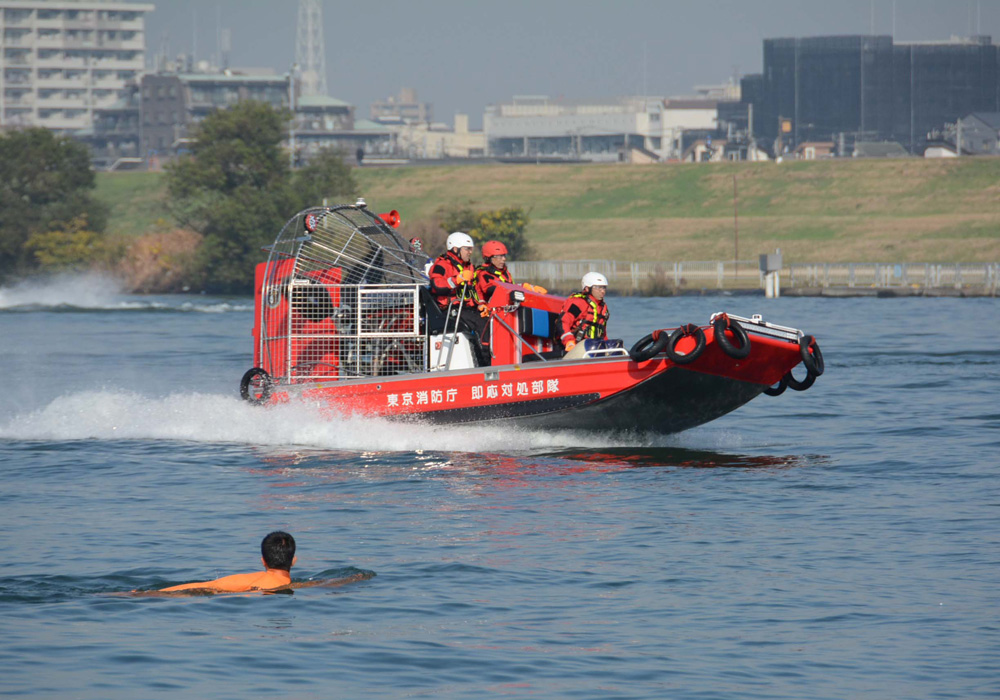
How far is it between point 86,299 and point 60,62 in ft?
381

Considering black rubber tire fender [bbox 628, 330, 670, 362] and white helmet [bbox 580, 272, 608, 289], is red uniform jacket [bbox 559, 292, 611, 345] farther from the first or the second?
black rubber tire fender [bbox 628, 330, 670, 362]

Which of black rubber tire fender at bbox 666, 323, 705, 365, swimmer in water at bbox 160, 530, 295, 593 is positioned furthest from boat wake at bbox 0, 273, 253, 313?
swimmer in water at bbox 160, 530, 295, 593

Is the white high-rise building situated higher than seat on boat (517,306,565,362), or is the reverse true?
the white high-rise building

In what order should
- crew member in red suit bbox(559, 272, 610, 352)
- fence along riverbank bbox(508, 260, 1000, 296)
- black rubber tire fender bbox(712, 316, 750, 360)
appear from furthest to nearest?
fence along riverbank bbox(508, 260, 1000, 296) → crew member in red suit bbox(559, 272, 610, 352) → black rubber tire fender bbox(712, 316, 750, 360)

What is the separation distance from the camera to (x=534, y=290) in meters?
17.3

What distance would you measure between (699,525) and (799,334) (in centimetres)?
377

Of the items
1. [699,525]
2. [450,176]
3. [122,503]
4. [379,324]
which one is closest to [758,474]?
[699,525]

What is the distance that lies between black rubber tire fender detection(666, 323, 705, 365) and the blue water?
52.9 inches

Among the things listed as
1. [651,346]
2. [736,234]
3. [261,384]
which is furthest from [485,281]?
[736,234]

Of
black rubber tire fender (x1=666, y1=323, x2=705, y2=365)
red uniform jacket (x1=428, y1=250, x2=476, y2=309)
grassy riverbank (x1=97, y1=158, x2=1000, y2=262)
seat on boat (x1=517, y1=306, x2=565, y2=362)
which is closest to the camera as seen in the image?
black rubber tire fender (x1=666, y1=323, x2=705, y2=365)

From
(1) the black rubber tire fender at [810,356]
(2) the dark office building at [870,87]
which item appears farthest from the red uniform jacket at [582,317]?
(2) the dark office building at [870,87]

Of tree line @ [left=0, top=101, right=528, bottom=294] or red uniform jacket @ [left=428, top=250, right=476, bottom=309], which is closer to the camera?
red uniform jacket @ [left=428, top=250, right=476, bottom=309]

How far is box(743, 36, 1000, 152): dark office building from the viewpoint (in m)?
130

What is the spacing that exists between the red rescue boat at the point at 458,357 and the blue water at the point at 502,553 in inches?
19.2
